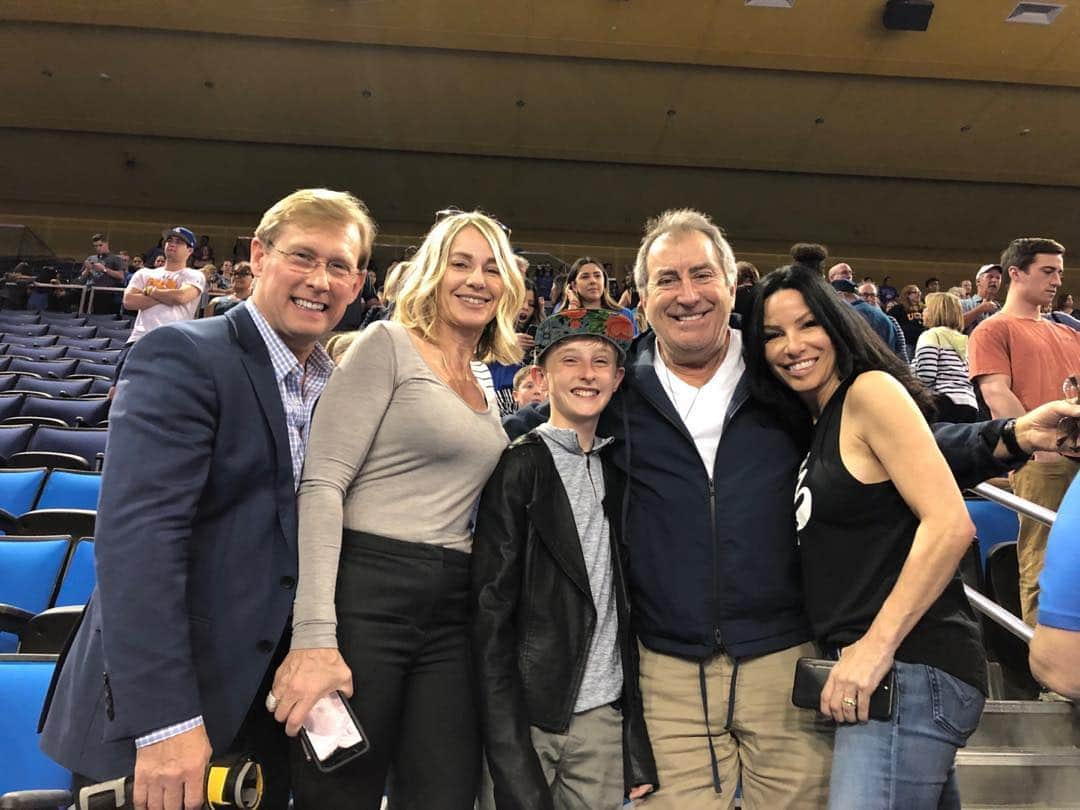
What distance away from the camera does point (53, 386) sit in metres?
5.47

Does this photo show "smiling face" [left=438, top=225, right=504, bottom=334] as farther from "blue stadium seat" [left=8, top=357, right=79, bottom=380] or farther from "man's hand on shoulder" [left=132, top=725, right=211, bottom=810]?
"blue stadium seat" [left=8, top=357, right=79, bottom=380]

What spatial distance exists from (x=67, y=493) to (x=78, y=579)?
1072 mm

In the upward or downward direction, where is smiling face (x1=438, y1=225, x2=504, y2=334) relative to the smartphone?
upward

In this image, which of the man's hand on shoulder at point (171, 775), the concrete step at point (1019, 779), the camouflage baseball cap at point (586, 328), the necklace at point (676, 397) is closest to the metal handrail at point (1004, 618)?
the concrete step at point (1019, 779)

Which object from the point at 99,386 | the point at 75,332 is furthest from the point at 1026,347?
the point at 75,332

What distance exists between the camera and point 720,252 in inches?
65.7

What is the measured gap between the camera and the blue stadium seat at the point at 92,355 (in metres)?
6.80

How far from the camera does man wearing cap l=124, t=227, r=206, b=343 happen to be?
458 cm

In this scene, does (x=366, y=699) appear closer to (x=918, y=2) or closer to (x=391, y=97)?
(x=918, y=2)

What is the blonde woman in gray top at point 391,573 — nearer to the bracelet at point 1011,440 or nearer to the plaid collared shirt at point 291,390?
the plaid collared shirt at point 291,390

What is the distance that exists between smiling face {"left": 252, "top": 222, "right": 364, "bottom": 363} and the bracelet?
1323 mm

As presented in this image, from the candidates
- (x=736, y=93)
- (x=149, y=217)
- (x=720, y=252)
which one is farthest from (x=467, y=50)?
(x=720, y=252)

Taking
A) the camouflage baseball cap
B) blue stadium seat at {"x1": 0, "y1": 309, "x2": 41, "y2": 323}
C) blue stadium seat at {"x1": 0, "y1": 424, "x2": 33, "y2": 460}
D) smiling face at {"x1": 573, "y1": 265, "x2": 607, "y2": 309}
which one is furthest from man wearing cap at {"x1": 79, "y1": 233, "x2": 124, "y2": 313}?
the camouflage baseball cap

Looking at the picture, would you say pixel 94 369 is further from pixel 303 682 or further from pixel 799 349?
pixel 799 349
